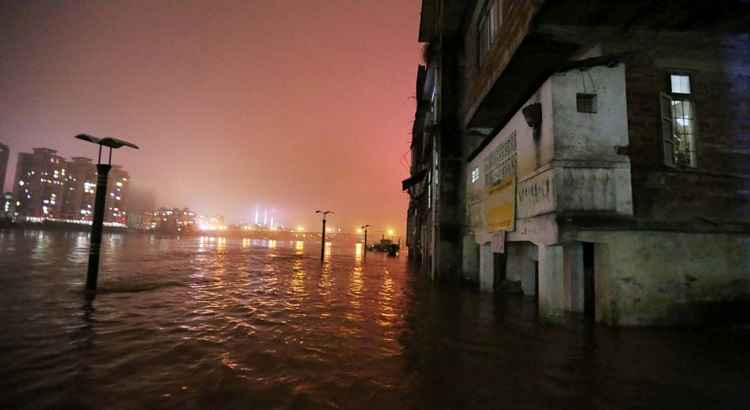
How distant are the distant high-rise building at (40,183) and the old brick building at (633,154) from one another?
7498 inches

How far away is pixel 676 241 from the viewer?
814 cm

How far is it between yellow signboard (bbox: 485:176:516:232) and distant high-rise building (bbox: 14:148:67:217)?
187458 millimetres

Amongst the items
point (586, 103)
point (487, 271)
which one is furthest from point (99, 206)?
point (586, 103)

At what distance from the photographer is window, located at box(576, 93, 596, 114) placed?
8891mm

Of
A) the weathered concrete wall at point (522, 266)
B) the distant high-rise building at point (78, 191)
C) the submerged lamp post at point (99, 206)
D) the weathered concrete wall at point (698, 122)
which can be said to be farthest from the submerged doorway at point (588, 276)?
the distant high-rise building at point (78, 191)

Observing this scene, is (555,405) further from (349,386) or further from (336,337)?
(336,337)

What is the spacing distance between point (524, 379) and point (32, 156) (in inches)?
7941

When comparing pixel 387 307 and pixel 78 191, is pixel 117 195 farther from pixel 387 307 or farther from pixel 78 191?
pixel 387 307

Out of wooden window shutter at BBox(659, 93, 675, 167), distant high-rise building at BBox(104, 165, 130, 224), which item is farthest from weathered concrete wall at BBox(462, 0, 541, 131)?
distant high-rise building at BBox(104, 165, 130, 224)

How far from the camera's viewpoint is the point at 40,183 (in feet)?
462

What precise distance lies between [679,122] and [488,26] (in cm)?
767

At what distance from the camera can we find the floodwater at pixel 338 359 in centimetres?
459

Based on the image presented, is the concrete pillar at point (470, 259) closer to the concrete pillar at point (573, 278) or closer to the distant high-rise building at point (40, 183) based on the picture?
the concrete pillar at point (573, 278)

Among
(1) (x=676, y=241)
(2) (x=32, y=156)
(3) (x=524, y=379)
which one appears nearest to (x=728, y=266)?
(1) (x=676, y=241)
